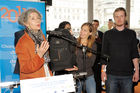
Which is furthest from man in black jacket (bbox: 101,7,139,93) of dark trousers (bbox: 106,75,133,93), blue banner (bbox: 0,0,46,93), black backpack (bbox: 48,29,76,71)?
blue banner (bbox: 0,0,46,93)

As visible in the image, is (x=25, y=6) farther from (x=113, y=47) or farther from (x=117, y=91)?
(x=117, y=91)

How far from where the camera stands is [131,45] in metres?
2.20

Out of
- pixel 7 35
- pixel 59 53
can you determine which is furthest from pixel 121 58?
pixel 7 35

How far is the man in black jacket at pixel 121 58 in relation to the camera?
2.17 meters

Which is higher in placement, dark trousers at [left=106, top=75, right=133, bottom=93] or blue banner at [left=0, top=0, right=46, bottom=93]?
blue banner at [left=0, top=0, right=46, bottom=93]

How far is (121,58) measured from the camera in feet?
7.13

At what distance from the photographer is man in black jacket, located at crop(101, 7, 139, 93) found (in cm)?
217

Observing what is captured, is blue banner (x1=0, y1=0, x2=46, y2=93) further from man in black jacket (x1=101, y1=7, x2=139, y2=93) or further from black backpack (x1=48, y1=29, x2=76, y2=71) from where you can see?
man in black jacket (x1=101, y1=7, x2=139, y2=93)

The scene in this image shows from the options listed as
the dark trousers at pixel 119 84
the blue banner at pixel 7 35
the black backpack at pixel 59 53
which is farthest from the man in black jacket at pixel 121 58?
the blue banner at pixel 7 35

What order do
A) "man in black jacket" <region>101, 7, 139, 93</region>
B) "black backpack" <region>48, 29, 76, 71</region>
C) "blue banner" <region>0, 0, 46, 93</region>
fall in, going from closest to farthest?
"black backpack" <region>48, 29, 76, 71</region> < "man in black jacket" <region>101, 7, 139, 93</region> < "blue banner" <region>0, 0, 46, 93</region>

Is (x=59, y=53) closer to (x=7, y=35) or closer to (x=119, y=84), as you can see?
(x=119, y=84)

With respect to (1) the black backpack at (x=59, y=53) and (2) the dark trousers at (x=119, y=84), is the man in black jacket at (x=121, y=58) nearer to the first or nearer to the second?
(2) the dark trousers at (x=119, y=84)

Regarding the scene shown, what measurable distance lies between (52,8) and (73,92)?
317 cm

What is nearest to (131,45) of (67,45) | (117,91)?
(117,91)
